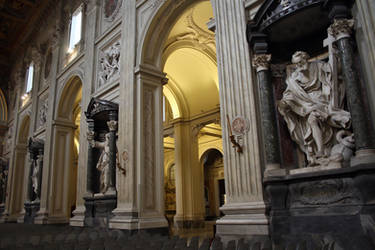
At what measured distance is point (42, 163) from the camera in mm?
12977

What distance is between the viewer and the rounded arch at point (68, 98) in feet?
39.3

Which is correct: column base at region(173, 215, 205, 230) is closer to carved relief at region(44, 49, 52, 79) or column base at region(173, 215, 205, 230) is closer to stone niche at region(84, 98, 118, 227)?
stone niche at region(84, 98, 118, 227)

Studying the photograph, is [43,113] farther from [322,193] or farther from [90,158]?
[322,193]

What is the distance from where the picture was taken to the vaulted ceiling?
1571 cm

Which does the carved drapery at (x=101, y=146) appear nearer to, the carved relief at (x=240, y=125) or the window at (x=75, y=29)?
the carved relief at (x=240, y=125)

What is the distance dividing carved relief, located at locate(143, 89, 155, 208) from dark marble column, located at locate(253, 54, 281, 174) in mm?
3343

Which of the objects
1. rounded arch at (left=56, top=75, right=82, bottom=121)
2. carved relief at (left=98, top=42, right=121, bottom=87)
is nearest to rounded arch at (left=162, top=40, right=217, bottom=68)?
carved relief at (left=98, top=42, right=121, bottom=87)

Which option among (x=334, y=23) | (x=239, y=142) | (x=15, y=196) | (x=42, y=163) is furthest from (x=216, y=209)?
(x=334, y=23)

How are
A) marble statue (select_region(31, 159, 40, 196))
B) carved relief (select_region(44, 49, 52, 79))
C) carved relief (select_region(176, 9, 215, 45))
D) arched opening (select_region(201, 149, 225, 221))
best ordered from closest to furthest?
1. carved relief (select_region(176, 9, 215, 45))
2. marble statue (select_region(31, 159, 40, 196))
3. carved relief (select_region(44, 49, 52, 79))
4. arched opening (select_region(201, 149, 225, 221))

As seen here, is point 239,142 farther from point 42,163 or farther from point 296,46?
point 42,163

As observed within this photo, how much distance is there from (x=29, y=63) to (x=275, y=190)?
16616mm

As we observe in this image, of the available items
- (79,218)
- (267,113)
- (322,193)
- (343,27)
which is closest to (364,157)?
(322,193)

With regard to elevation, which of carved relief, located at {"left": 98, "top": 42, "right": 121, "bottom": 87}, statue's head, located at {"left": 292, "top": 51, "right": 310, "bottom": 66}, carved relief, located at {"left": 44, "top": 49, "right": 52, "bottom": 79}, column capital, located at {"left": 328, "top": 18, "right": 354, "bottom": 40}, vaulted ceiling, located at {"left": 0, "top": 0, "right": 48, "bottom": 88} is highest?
vaulted ceiling, located at {"left": 0, "top": 0, "right": 48, "bottom": 88}

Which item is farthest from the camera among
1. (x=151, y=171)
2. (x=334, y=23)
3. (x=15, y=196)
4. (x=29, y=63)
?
(x=29, y=63)
